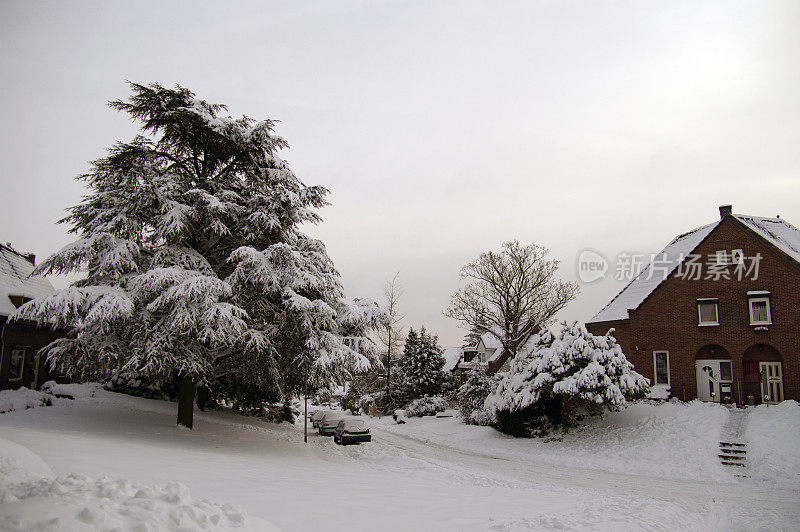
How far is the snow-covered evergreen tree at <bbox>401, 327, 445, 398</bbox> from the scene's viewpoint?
47406 mm

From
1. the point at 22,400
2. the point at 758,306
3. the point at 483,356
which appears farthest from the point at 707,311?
the point at 22,400

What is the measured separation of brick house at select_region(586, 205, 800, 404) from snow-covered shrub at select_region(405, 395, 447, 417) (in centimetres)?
1761

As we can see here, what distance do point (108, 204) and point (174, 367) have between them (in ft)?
21.6

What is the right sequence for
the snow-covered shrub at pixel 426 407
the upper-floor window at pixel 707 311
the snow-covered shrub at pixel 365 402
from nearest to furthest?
the upper-floor window at pixel 707 311 → the snow-covered shrub at pixel 426 407 → the snow-covered shrub at pixel 365 402

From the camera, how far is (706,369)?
28.2 meters

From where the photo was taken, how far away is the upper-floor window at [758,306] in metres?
26.7

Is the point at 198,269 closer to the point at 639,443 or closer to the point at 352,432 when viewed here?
the point at 352,432

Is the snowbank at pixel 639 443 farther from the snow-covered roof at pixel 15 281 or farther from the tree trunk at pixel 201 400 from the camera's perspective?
the snow-covered roof at pixel 15 281

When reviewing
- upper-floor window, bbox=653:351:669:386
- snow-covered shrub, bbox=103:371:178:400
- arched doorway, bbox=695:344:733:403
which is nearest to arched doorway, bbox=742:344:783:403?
arched doorway, bbox=695:344:733:403

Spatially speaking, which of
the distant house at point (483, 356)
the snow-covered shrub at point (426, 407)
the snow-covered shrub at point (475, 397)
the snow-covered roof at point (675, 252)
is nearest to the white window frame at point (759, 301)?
the snow-covered roof at point (675, 252)

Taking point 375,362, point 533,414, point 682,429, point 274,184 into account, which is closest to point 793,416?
point 682,429

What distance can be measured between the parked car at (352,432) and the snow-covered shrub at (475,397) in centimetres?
904

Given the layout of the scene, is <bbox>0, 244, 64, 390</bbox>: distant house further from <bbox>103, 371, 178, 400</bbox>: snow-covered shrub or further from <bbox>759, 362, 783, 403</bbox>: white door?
<bbox>759, 362, 783, 403</bbox>: white door

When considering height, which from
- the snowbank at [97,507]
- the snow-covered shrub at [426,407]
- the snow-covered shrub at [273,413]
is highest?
the snowbank at [97,507]
